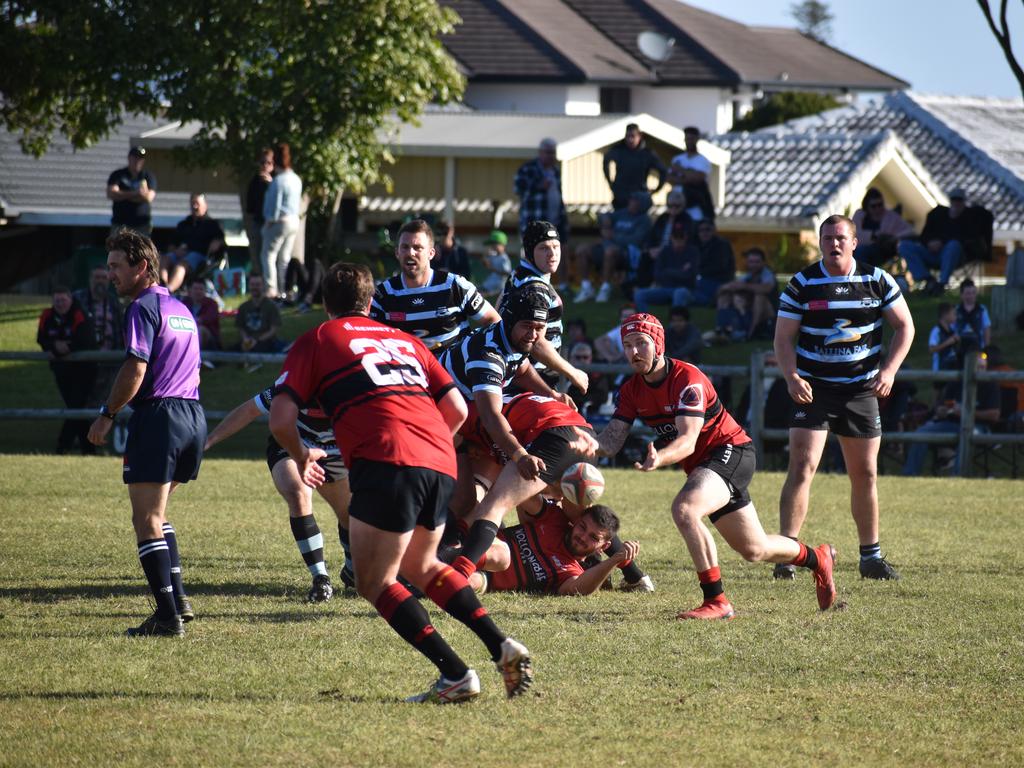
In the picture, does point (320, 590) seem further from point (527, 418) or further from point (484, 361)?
point (484, 361)

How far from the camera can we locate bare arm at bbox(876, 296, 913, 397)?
8.91m

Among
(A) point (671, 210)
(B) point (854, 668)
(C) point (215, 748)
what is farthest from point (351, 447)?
(A) point (671, 210)

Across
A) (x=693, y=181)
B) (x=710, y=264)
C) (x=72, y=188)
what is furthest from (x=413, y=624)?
(x=72, y=188)

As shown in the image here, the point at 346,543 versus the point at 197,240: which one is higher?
the point at 197,240

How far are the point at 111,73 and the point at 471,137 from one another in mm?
8501

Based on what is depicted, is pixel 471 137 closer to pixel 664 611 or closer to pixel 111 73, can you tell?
pixel 111 73

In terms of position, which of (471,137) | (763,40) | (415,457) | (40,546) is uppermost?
(763,40)

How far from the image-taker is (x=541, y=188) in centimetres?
2192

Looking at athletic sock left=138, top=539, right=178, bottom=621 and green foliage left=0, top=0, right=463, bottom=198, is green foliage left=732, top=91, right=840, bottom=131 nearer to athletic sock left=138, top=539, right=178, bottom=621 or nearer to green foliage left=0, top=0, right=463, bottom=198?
green foliage left=0, top=0, right=463, bottom=198

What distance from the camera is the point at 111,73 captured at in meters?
24.1

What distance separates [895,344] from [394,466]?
4.38 metres

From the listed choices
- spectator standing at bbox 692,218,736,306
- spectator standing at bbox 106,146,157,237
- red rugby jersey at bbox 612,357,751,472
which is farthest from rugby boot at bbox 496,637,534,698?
spectator standing at bbox 692,218,736,306

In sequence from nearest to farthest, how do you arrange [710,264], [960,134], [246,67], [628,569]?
[628,569] → [710,264] → [246,67] → [960,134]

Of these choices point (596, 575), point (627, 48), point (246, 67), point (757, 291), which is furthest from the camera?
point (627, 48)
